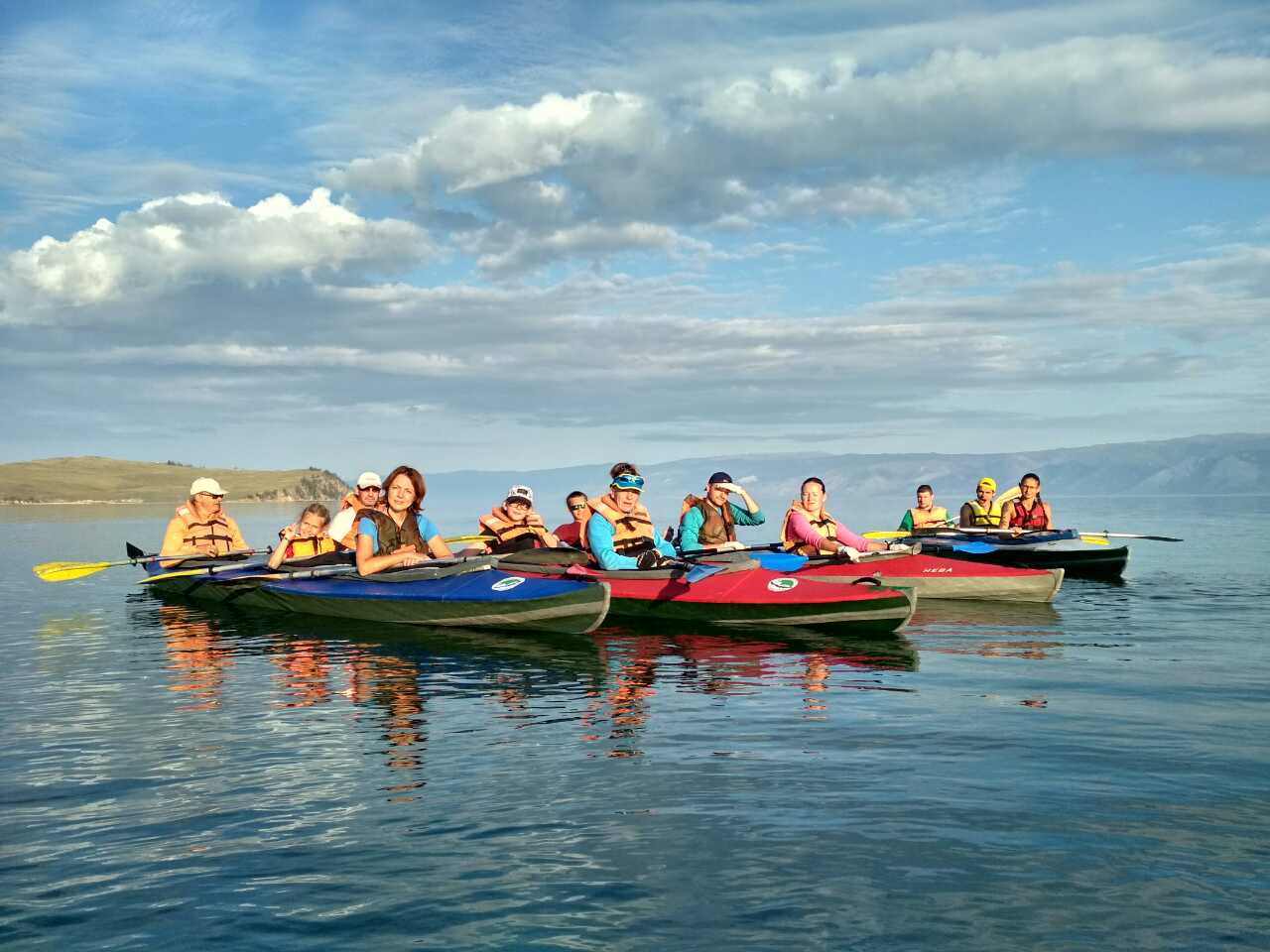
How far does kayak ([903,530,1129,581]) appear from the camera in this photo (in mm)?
25422

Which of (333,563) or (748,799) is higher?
(333,563)

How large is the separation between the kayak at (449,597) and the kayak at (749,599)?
603mm

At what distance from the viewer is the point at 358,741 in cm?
1017

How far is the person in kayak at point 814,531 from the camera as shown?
18.5 metres

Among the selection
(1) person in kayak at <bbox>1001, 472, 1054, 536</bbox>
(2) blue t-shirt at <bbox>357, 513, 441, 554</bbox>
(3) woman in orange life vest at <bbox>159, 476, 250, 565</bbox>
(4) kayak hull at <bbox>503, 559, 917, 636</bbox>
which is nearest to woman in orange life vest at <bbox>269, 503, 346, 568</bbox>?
(3) woman in orange life vest at <bbox>159, 476, 250, 565</bbox>

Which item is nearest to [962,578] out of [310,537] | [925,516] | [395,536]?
[925,516]

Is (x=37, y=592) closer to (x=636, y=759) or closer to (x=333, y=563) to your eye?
(x=333, y=563)

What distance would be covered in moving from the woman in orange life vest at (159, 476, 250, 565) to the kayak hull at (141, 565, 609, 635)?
4.48 meters

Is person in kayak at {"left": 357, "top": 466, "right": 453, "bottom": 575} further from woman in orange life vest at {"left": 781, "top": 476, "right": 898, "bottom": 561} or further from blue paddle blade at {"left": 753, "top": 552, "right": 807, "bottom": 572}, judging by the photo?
woman in orange life vest at {"left": 781, "top": 476, "right": 898, "bottom": 561}

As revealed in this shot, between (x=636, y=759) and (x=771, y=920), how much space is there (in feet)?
11.5

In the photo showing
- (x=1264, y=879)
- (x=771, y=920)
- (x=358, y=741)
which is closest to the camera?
(x=771, y=920)

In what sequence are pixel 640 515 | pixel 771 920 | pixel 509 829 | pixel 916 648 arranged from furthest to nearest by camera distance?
pixel 640 515 < pixel 916 648 < pixel 509 829 < pixel 771 920

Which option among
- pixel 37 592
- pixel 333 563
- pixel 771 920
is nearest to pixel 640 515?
pixel 333 563

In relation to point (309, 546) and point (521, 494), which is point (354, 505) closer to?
point (309, 546)
